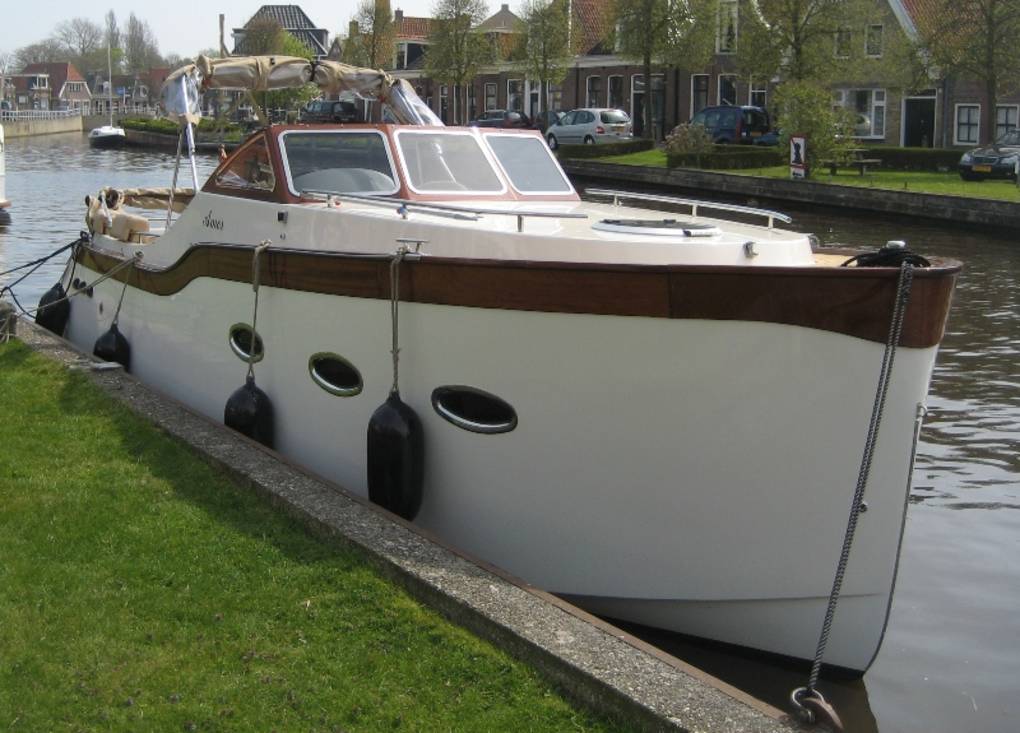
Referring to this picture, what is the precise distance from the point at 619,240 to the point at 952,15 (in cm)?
3088

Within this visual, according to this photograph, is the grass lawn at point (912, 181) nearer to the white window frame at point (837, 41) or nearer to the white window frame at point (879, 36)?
the white window frame at point (837, 41)

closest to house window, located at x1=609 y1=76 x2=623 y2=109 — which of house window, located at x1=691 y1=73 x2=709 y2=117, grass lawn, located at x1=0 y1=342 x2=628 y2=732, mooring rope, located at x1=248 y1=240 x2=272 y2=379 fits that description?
house window, located at x1=691 y1=73 x2=709 y2=117

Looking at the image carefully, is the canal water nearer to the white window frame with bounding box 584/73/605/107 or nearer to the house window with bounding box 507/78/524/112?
the white window frame with bounding box 584/73/605/107

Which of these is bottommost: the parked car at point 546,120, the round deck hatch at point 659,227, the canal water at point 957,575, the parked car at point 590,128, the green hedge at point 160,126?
the canal water at point 957,575

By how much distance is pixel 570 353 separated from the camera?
5898 mm

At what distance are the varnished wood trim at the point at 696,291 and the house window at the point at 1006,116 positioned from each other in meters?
36.9

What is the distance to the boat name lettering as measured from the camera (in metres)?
8.36

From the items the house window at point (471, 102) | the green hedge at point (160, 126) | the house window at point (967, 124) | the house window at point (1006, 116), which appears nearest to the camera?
the house window at point (1006, 116)

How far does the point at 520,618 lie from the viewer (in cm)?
509

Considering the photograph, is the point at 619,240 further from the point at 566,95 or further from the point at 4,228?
the point at 566,95

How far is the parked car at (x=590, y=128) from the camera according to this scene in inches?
1704

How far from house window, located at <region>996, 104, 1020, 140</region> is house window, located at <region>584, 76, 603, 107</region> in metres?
18.5

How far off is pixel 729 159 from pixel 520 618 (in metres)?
30.9

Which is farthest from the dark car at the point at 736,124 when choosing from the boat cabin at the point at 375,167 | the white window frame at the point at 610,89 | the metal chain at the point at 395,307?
the metal chain at the point at 395,307
